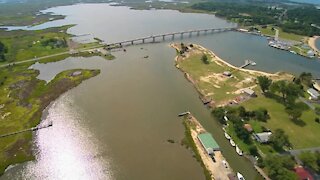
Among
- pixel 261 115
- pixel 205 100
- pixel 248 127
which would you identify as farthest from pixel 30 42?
pixel 261 115

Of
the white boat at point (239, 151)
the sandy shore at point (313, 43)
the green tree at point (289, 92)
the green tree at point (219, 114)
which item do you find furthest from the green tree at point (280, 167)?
the sandy shore at point (313, 43)

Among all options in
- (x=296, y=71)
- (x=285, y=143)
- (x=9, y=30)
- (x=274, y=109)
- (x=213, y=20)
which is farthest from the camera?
→ (x=213, y=20)

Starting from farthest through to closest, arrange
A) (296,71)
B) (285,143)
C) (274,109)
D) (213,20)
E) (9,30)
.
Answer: (213,20)
(9,30)
(296,71)
(274,109)
(285,143)

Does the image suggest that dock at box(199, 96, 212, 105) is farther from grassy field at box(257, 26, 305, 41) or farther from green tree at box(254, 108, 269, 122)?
grassy field at box(257, 26, 305, 41)

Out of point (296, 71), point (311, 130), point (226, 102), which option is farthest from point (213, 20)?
point (311, 130)

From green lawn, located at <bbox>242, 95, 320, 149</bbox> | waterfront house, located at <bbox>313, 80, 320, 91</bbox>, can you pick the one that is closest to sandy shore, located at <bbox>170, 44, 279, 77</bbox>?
waterfront house, located at <bbox>313, 80, 320, 91</bbox>

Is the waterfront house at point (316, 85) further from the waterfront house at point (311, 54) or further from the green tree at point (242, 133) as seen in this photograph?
the green tree at point (242, 133)

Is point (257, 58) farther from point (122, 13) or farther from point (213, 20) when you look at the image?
point (122, 13)
